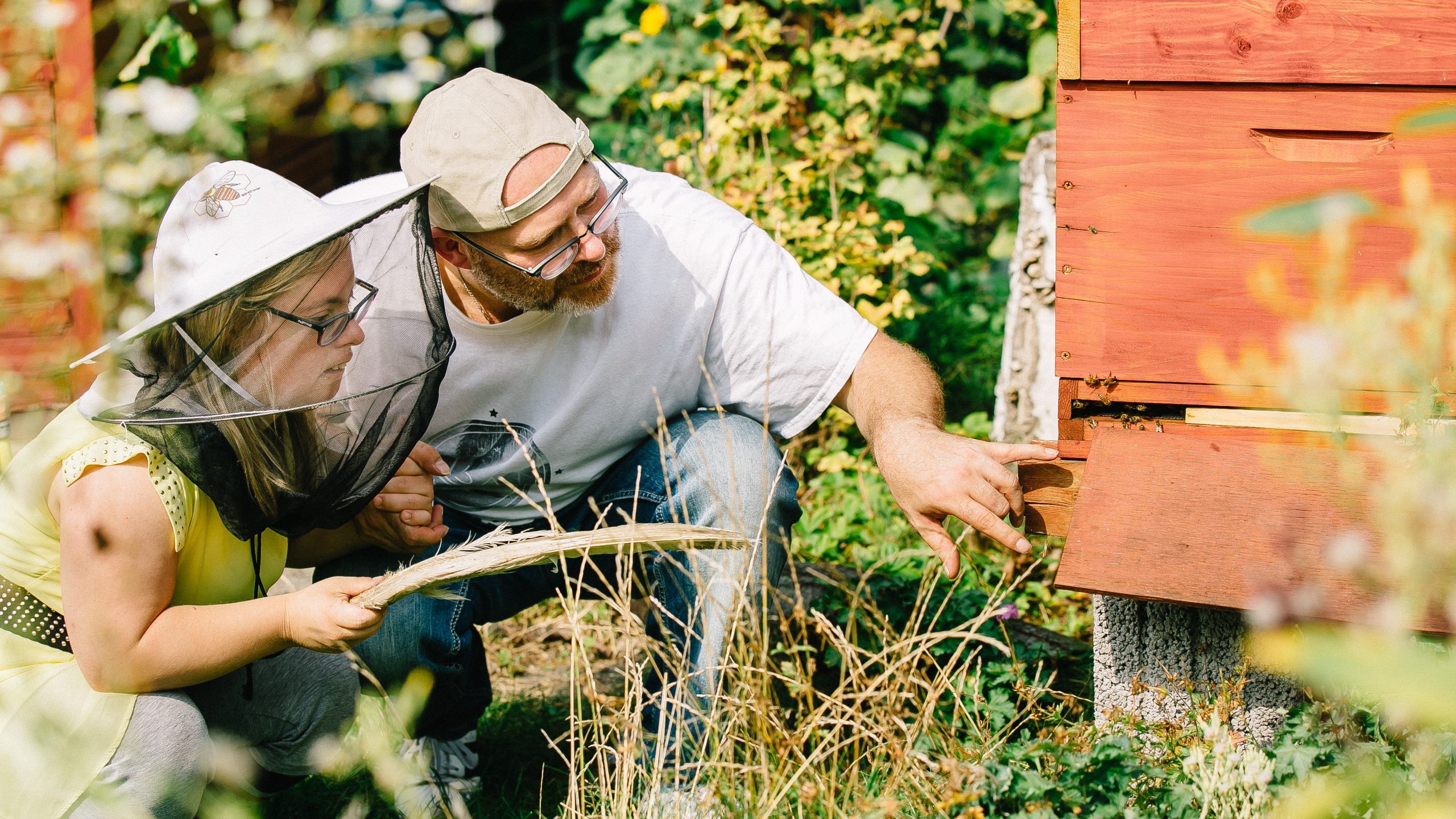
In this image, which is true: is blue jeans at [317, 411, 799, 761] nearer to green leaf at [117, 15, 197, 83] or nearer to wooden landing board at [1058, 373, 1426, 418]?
wooden landing board at [1058, 373, 1426, 418]

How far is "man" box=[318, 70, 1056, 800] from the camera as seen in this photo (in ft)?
7.15

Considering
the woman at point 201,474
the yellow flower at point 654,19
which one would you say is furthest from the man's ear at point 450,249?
the yellow flower at point 654,19

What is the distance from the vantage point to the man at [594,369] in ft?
7.15

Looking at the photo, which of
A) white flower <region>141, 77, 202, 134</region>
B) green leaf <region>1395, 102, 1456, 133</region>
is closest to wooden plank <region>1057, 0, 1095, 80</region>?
green leaf <region>1395, 102, 1456, 133</region>

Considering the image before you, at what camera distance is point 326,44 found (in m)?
2.48

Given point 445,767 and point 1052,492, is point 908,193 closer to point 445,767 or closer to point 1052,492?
point 1052,492

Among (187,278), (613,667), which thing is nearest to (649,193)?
(187,278)

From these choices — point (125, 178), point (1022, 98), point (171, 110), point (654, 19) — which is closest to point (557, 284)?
point (171, 110)

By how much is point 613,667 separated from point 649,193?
50.0 inches

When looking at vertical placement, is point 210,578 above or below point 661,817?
above

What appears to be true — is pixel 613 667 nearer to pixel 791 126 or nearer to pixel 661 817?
pixel 661 817

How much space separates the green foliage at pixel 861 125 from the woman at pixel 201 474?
1875 mm

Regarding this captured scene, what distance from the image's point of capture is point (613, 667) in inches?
121

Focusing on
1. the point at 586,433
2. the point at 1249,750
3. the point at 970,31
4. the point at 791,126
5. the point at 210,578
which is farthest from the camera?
the point at 970,31
